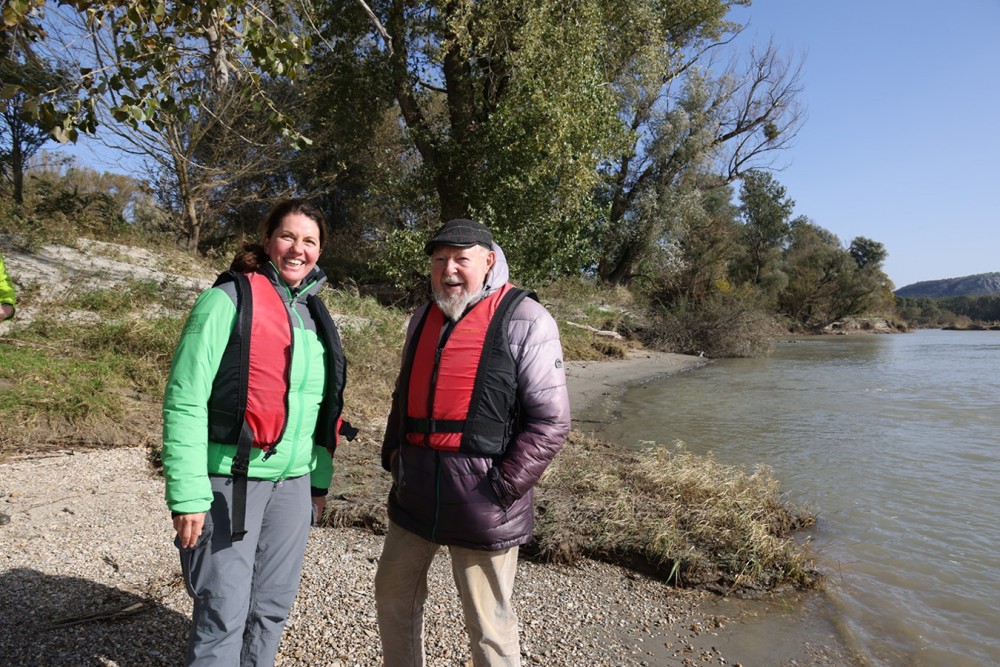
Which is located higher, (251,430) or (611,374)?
(251,430)

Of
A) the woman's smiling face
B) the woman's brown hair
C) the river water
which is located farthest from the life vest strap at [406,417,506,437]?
the river water

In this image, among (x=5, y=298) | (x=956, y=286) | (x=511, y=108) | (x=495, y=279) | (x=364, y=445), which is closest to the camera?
(x=495, y=279)

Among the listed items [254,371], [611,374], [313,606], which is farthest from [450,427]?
[611,374]

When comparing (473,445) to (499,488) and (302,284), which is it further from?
(302,284)

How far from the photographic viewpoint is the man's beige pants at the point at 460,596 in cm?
225

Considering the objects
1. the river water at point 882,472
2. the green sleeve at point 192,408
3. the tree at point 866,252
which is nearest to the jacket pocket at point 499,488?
the green sleeve at point 192,408

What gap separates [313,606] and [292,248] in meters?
1.95

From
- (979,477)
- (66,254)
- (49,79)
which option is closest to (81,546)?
(66,254)

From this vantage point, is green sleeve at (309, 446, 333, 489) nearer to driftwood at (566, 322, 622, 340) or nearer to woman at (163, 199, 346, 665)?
woman at (163, 199, 346, 665)

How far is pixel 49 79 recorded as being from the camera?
10719 millimetres

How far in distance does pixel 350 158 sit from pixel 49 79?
7967 mm

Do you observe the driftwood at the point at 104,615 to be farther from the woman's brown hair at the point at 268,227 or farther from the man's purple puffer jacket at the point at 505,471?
the woman's brown hair at the point at 268,227

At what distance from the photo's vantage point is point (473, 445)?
88.4 inches

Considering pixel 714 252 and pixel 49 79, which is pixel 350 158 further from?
pixel 714 252
